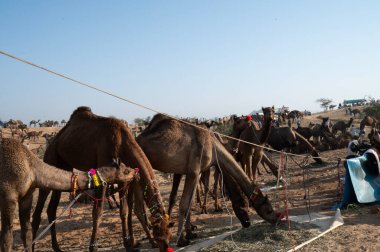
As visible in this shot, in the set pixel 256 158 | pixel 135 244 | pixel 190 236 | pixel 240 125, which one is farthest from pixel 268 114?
pixel 135 244

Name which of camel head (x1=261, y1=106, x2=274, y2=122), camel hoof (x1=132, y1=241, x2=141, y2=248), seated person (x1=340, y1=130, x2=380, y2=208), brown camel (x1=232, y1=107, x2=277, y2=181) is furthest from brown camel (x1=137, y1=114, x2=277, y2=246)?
brown camel (x1=232, y1=107, x2=277, y2=181)

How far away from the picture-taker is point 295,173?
17.0 metres

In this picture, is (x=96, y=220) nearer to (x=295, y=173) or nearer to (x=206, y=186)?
(x=206, y=186)

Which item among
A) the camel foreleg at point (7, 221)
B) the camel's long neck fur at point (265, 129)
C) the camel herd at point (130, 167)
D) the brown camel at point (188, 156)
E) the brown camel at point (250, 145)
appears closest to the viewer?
the camel foreleg at point (7, 221)

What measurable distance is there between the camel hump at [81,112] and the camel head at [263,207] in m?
3.77

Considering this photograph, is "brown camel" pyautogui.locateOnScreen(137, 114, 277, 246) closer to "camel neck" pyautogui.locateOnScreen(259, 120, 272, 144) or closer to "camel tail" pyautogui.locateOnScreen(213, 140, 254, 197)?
"camel tail" pyautogui.locateOnScreen(213, 140, 254, 197)

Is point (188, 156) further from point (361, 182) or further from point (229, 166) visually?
point (361, 182)

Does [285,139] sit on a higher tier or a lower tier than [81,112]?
lower

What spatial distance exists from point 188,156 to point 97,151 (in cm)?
183

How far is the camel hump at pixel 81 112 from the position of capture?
786 centimetres

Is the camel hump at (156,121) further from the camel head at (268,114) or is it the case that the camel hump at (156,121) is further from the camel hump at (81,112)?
the camel head at (268,114)

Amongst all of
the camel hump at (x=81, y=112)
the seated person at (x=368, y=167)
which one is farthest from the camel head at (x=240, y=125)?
the camel hump at (x=81, y=112)

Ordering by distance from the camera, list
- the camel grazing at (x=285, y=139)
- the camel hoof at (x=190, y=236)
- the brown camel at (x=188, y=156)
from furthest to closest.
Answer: the camel grazing at (x=285, y=139) < the camel hoof at (x=190, y=236) < the brown camel at (x=188, y=156)

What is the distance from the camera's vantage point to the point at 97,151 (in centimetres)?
703
